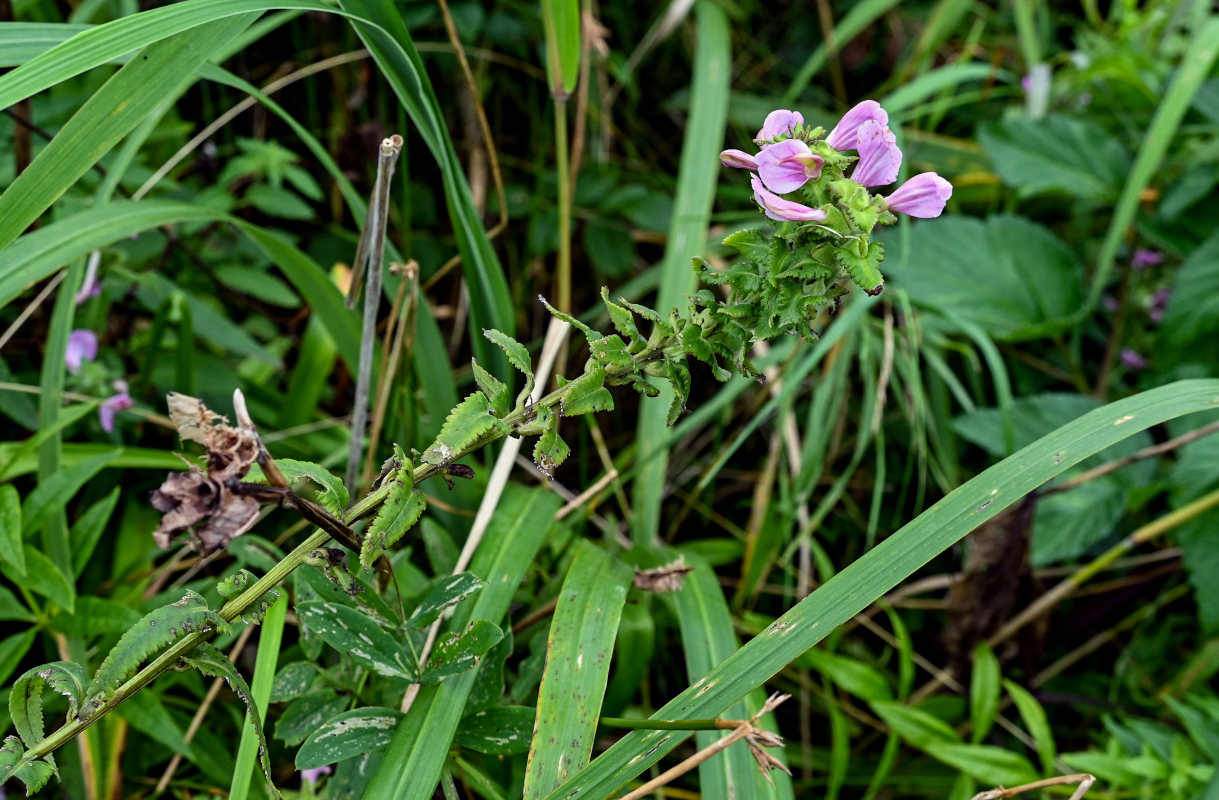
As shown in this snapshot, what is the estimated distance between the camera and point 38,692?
2.53ft

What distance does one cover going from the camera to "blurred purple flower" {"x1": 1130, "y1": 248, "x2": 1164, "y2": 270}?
2199mm

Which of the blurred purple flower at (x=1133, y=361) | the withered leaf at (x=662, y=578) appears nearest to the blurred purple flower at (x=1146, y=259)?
the blurred purple flower at (x=1133, y=361)

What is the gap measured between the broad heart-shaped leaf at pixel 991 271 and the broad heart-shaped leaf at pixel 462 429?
1417mm

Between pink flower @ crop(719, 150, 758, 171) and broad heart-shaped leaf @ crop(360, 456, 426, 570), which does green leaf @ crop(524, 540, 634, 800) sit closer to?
broad heart-shaped leaf @ crop(360, 456, 426, 570)

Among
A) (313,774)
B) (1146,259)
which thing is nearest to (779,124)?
(313,774)

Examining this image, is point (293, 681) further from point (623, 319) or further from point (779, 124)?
point (779, 124)

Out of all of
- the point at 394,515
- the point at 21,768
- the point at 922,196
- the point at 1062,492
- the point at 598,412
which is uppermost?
the point at 922,196

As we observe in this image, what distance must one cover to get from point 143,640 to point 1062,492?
1644 mm

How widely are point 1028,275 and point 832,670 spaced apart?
1115 millimetres

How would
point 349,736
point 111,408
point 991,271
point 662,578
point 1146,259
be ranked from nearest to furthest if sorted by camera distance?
point 349,736 → point 662,578 → point 111,408 → point 991,271 → point 1146,259

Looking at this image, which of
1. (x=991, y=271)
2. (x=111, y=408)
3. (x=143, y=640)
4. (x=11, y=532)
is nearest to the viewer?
(x=143, y=640)

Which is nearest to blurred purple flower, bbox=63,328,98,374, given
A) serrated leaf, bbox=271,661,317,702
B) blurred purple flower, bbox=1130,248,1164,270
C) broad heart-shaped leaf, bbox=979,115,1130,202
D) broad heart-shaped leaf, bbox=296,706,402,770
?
serrated leaf, bbox=271,661,317,702

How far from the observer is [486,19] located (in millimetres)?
2035

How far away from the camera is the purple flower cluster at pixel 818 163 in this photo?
0.73 m
